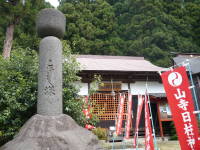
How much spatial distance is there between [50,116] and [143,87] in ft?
27.9

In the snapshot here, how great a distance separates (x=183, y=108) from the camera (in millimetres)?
3916

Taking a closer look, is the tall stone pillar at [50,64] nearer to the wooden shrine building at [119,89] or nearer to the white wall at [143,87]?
the wooden shrine building at [119,89]

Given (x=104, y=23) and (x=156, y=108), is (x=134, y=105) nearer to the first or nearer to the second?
(x=156, y=108)

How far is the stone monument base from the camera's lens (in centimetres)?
344

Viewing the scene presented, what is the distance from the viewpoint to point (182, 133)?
12.8 ft

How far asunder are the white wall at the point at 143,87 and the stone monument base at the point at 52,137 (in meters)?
7.77

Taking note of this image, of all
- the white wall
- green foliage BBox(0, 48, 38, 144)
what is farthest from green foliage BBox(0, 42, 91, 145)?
the white wall

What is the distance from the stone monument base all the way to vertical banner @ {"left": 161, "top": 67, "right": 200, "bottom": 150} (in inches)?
63.3

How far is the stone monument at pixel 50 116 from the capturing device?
3.51 metres

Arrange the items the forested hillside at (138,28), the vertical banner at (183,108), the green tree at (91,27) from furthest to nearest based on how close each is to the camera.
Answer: the forested hillside at (138,28)
the green tree at (91,27)
the vertical banner at (183,108)

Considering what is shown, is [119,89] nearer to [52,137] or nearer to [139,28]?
[52,137]

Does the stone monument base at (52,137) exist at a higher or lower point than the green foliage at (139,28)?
lower

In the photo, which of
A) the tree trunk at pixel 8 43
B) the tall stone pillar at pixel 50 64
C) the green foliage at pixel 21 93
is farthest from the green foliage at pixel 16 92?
the tree trunk at pixel 8 43

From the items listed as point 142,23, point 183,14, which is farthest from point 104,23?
point 183,14
